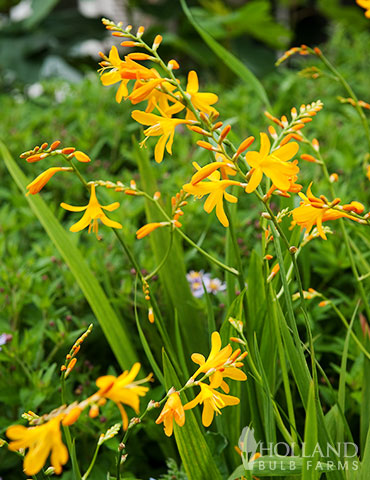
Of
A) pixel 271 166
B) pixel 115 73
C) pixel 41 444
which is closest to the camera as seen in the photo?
pixel 41 444

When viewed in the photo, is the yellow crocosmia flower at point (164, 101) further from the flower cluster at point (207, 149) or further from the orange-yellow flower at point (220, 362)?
the orange-yellow flower at point (220, 362)

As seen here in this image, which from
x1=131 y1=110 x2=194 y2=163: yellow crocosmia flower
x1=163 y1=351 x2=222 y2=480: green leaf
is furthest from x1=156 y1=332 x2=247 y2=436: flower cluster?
x1=131 y1=110 x2=194 y2=163: yellow crocosmia flower

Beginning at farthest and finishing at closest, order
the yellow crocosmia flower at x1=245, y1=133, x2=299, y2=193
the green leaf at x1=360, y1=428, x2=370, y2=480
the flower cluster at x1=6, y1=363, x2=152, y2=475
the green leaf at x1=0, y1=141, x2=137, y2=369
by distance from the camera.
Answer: the green leaf at x1=0, y1=141, x2=137, y2=369
the green leaf at x1=360, y1=428, x2=370, y2=480
the yellow crocosmia flower at x1=245, y1=133, x2=299, y2=193
the flower cluster at x1=6, y1=363, x2=152, y2=475

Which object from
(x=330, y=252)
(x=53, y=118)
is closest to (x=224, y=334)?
(x=330, y=252)

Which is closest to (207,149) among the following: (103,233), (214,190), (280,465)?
(214,190)

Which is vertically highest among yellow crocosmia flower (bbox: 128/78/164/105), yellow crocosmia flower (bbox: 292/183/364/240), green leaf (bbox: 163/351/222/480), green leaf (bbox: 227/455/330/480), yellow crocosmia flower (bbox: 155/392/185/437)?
yellow crocosmia flower (bbox: 128/78/164/105)

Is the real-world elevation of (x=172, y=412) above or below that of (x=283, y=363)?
above

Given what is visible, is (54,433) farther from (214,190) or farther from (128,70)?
(128,70)

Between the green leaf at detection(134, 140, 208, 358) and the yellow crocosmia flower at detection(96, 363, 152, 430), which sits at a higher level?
the yellow crocosmia flower at detection(96, 363, 152, 430)

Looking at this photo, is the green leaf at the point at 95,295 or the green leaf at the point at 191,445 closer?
the green leaf at the point at 191,445

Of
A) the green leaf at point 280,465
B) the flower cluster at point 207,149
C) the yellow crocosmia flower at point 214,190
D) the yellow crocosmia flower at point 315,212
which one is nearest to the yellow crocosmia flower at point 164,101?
the flower cluster at point 207,149

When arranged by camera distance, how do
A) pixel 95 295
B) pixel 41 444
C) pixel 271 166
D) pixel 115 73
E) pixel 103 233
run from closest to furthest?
1. pixel 41 444
2. pixel 271 166
3. pixel 115 73
4. pixel 95 295
5. pixel 103 233

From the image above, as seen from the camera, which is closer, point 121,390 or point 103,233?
point 121,390

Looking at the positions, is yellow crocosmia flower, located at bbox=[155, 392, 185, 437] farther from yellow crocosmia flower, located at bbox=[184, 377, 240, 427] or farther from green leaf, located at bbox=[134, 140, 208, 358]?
green leaf, located at bbox=[134, 140, 208, 358]
